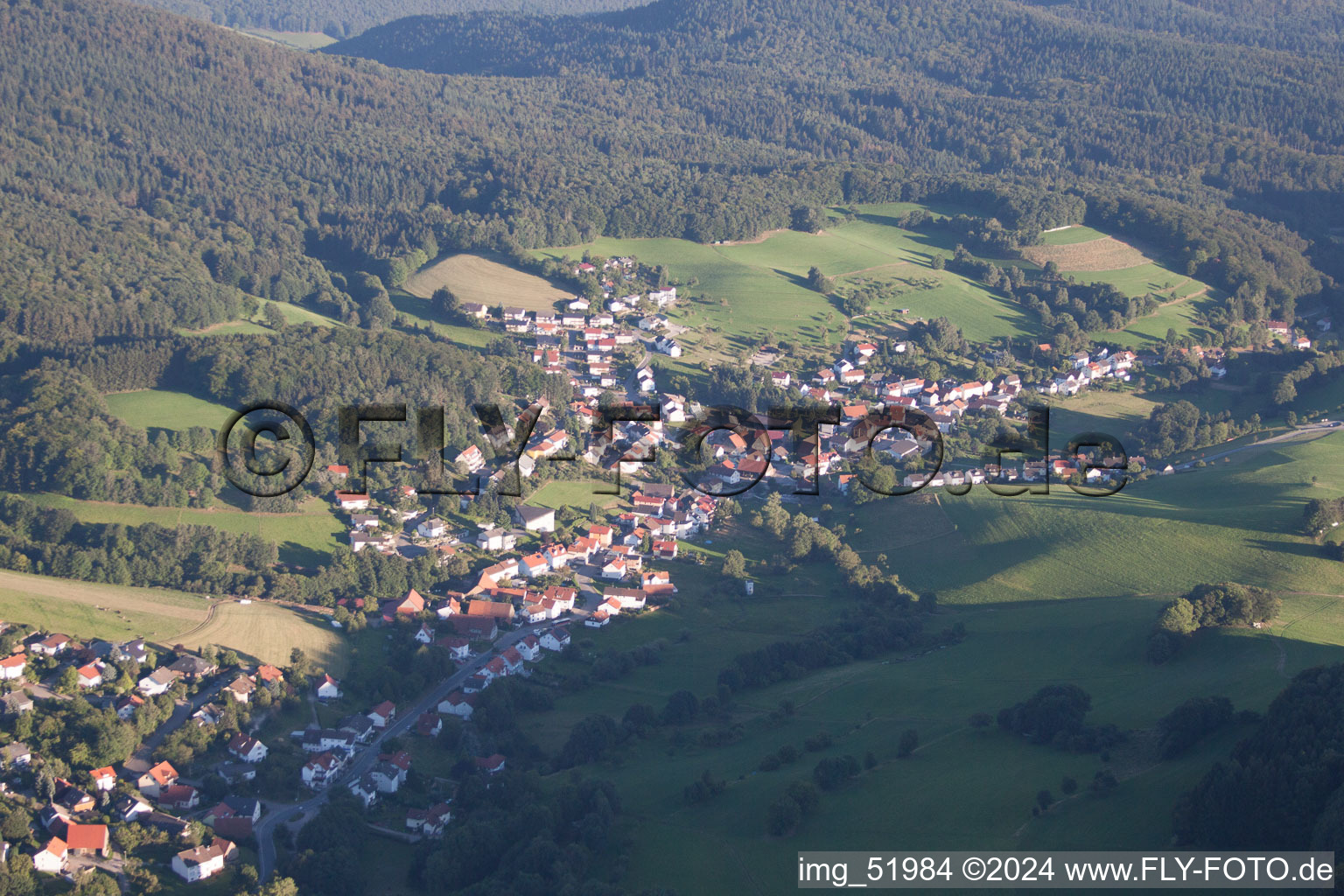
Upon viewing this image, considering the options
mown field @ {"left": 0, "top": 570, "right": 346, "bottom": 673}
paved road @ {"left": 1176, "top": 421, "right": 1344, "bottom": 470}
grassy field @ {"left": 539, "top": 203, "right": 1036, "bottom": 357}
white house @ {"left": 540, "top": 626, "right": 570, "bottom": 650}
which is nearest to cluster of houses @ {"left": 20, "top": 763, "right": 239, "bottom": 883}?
mown field @ {"left": 0, "top": 570, "right": 346, "bottom": 673}

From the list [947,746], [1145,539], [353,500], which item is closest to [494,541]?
[353,500]

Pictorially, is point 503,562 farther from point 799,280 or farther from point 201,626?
point 799,280

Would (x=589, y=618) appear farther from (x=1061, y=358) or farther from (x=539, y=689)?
(x=1061, y=358)

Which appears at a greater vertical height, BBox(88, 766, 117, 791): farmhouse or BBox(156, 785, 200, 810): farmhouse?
BBox(88, 766, 117, 791): farmhouse

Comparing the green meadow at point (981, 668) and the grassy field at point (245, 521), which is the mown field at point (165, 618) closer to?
the grassy field at point (245, 521)

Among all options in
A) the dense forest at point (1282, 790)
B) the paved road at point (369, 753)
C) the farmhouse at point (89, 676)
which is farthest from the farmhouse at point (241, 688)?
the dense forest at point (1282, 790)

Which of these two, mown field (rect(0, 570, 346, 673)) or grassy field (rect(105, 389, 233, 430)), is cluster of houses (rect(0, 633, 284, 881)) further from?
grassy field (rect(105, 389, 233, 430))

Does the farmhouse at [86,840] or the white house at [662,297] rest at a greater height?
the white house at [662,297]
